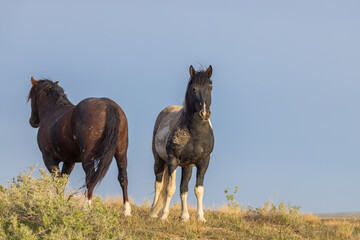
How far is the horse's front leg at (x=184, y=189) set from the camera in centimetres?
1106

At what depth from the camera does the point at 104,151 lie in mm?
10953

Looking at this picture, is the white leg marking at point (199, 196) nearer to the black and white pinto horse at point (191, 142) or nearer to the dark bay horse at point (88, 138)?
the black and white pinto horse at point (191, 142)

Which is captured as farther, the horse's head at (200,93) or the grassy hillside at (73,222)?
the horse's head at (200,93)

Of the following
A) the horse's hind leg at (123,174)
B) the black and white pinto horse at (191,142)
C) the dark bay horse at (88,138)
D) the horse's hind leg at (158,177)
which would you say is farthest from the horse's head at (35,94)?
the black and white pinto horse at (191,142)

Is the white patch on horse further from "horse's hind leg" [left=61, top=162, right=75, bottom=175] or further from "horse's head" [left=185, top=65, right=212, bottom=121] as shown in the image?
"horse's hind leg" [left=61, top=162, right=75, bottom=175]

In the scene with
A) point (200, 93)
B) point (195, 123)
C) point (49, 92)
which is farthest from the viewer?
point (49, 92)

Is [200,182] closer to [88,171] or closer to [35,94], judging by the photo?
[88,171]

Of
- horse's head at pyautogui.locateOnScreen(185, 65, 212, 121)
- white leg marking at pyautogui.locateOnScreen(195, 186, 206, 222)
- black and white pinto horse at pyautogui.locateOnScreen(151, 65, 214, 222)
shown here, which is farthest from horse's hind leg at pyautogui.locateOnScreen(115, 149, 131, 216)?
horse's head at pyautogui.locateOnScreen(185, 65, 212, 121)

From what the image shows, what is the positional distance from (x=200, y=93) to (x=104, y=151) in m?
2.76

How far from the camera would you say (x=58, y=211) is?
26.0 feet

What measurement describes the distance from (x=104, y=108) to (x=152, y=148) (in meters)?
2.16

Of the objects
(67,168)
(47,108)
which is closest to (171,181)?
(67,168)

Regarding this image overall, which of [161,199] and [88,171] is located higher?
[88,171]

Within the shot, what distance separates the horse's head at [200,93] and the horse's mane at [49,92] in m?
4.35
